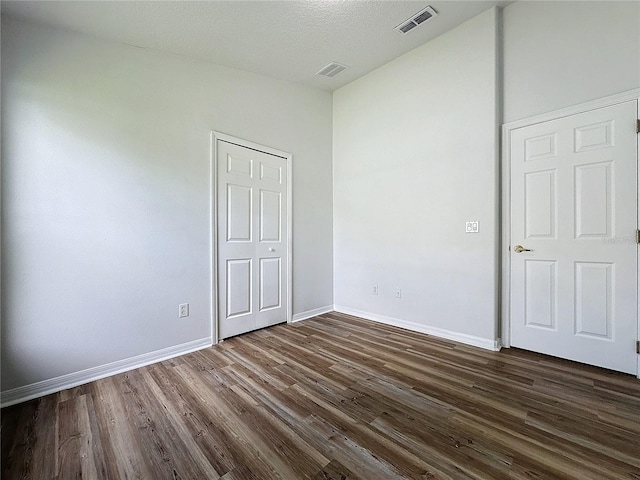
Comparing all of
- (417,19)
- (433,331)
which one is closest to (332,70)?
(417,19)

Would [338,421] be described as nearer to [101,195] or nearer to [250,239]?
[250,239]

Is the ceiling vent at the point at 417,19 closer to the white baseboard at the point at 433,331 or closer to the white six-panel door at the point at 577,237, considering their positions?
the white six-panel door at the point at 577,237

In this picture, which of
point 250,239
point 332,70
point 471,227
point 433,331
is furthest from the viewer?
point 332,70

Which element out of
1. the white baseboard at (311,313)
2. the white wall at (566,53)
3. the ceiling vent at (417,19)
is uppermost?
the ceiling vent at (417,19)

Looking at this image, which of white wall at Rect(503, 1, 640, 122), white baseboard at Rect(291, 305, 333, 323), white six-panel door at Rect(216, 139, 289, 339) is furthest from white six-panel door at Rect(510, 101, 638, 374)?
white six-panel door at Rect(216, 139, 289, 339)

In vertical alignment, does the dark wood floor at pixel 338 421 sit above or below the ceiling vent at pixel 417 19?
below

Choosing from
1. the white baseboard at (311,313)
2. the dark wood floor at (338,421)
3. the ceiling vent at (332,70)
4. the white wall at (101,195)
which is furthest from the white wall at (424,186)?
the white wall at (101,195)

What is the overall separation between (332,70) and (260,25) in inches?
44.7

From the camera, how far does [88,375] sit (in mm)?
2199

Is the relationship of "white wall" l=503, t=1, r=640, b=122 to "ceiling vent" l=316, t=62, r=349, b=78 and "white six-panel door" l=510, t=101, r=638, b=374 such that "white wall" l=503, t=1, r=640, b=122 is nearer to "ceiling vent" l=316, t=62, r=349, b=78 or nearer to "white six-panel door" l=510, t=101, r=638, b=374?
"white six-panel door" l=510, t=101, r=638, b=374

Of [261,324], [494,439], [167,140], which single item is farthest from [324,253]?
[494,439]

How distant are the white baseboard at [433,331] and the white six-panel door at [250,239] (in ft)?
3.42

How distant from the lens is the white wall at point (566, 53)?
2.09 metres

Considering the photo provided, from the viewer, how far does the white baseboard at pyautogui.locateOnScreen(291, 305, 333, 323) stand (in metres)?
3.64
